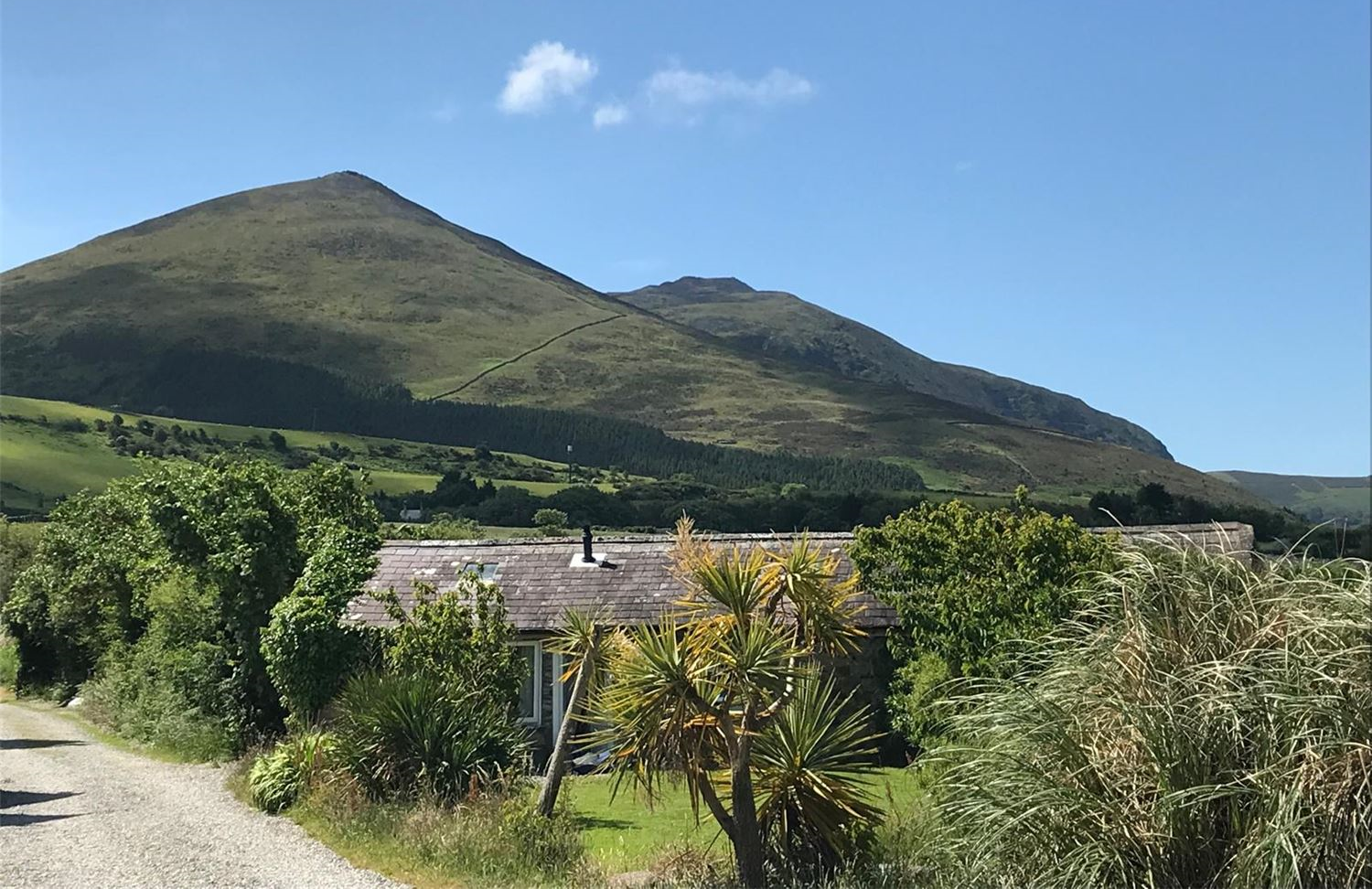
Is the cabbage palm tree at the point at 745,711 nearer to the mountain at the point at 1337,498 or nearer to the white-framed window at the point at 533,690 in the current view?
the mountain at the point at 1337,498

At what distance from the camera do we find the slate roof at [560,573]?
2192 centimetres

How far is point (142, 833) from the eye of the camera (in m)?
15.1

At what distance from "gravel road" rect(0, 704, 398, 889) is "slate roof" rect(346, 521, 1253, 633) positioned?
455cm

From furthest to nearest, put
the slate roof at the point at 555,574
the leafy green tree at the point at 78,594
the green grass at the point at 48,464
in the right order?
the green grass at the point at 48,464
the leafy green tree at the point at 78,594
the slate roof at the point at 555,574

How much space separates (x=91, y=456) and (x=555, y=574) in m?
55.4

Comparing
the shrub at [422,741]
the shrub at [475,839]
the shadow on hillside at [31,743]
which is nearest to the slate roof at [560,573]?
the shrub at [422,741]

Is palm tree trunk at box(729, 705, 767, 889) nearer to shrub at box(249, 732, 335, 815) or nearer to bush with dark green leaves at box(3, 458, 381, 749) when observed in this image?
shrub at box(249, 732, 335, 815)

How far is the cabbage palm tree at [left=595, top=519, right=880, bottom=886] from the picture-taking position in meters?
10.3

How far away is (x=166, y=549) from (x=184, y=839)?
381 inches

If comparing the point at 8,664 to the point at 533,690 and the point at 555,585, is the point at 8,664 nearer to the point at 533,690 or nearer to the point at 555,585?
the point at 555,585

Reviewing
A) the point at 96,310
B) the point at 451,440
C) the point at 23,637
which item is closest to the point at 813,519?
the point at 23,637

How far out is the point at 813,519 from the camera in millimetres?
72500

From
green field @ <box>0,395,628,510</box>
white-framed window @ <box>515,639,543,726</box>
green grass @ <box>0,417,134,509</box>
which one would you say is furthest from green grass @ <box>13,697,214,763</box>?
green grass @ <box>0,417,134,509</box>

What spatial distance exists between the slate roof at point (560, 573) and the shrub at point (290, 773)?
4.01 meters
